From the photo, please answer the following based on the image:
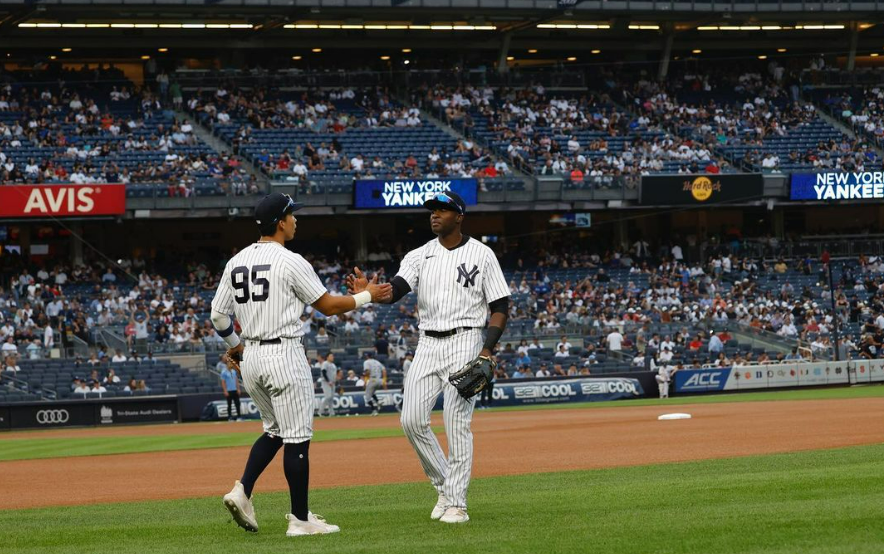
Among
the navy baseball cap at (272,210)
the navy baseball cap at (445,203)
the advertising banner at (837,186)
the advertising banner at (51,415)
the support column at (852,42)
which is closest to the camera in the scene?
the navy baseball cap at (272,210)

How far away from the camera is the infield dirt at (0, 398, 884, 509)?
41.6 feet

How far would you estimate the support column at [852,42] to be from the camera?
51.8 meters

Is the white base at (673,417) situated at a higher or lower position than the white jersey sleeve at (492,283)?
lower

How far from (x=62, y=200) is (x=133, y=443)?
56.3ft

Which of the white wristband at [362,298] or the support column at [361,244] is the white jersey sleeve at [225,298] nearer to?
the white wristband at [362,298]

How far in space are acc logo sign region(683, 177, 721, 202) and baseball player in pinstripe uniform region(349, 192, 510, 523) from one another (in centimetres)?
3627

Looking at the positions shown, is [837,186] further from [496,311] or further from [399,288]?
[399,288]

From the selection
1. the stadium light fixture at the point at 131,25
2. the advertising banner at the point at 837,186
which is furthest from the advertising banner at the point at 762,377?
the stadium light fixture at the point at 131,25

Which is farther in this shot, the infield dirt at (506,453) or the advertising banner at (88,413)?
the advertising banner at (88,413)

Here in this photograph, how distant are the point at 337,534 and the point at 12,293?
99.0ft

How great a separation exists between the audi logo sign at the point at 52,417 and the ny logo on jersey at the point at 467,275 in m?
23.0

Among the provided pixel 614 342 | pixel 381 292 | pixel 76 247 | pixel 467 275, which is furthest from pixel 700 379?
pixel 381 292

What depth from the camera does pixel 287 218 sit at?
7.73 m

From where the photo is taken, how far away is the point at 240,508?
7301 mm
